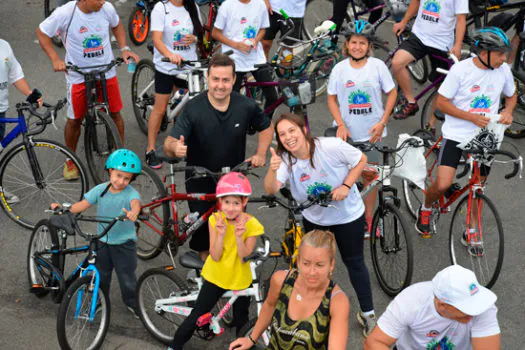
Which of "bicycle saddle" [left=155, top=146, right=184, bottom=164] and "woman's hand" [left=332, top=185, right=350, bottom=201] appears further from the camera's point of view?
"bicycle saddle" [left=155, top=146, right=184, bottom=164]

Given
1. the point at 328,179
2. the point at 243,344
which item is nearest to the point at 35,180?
the point at 328,179

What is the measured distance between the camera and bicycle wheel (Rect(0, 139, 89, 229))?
770cm

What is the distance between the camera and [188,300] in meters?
6.09

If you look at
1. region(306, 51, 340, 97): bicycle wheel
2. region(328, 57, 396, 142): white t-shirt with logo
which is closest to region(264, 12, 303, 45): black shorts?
region(306, 51, 340, 97): bicycle wheel

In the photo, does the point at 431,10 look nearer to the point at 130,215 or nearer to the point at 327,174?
the point at 327,174

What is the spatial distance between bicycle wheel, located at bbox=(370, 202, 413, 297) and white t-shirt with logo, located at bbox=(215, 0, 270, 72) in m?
2.88

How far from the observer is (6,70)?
7746 millimetres

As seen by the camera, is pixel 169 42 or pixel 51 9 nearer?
pixel 169 42

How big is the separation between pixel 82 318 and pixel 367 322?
2315 mm

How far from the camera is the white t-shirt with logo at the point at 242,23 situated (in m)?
8.81

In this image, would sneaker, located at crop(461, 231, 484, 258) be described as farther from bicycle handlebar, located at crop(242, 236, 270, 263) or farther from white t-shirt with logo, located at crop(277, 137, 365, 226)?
bicycle handlebar, located at crop(242, 236, 270, 263)

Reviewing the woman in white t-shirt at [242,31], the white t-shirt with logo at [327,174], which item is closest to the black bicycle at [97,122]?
the woman in white t-shirt at [242,31]

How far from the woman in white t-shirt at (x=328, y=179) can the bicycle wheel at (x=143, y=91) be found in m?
3.95

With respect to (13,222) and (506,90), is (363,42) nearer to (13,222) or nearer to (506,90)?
(506,90)
